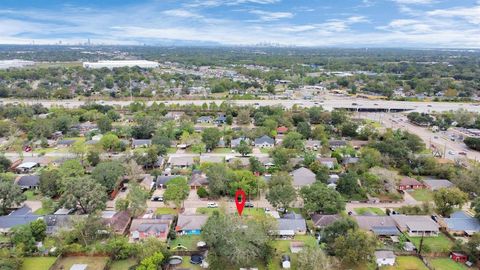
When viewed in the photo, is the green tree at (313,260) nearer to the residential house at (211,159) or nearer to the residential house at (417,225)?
the residential house at (417,225)

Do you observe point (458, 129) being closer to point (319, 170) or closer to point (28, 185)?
point (319, 170)

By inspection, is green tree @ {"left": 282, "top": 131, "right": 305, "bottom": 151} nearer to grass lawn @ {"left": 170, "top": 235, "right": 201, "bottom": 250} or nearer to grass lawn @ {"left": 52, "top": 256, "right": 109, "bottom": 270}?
grass lawn @ {"left": 170, "top": 235, "right": 201, "bottom": 250}

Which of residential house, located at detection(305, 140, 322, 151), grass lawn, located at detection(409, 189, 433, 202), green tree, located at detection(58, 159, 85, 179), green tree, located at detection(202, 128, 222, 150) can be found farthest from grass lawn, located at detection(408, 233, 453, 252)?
green tree, located at detection(58, 159, 85, 179)

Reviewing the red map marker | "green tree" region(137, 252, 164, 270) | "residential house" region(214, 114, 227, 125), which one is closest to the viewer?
"green tree" region(137, 252, 164, 270)

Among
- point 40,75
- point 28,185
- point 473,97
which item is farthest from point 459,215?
point 40,75

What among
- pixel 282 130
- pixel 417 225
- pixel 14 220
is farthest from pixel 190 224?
pixel 282 130

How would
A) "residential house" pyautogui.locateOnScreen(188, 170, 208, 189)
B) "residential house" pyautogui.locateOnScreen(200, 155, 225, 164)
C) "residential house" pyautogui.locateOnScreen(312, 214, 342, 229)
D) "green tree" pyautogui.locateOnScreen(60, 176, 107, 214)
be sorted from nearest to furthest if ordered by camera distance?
"residential house" pyautogui.locateOnScreen(312, 214, 342, 229)
"green tree" pyautogui.locateOnScreen(60, 176, 107, 214)
"residential house" pyautogui.locateOnScreen(188, 170, 208, 189)
"residential house" pyautogui.locateOnScreen(200, 155, 225, 164)

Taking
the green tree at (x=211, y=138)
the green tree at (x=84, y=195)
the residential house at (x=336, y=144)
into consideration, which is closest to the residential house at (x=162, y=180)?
the green tree at (x=84, y=195)

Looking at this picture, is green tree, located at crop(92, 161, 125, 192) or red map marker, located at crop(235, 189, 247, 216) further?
green tree, located at crop(92, 161, 125, 192)
